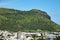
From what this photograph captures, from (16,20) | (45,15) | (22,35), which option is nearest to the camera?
(22,35)

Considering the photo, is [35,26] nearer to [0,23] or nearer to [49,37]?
[0,23]

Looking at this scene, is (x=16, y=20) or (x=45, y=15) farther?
(x=45, y=15)

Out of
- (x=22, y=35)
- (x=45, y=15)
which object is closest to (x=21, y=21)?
(x=45, y=15)

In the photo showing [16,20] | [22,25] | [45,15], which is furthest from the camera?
[45,15]

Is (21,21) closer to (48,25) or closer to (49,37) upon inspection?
(48,25)

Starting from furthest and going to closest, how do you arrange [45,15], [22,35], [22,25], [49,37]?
1. [45,15]
2. [22,25]
3. [22,35]
4. [49,37]

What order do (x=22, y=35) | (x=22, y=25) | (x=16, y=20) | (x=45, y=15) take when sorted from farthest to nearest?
(x=45, y=15) → (x=16, y=20) → (x=22, y=25) → (x=22, y=35)

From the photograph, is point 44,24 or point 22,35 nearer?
point 22,35

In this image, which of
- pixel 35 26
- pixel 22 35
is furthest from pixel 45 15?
pixel 22 35
